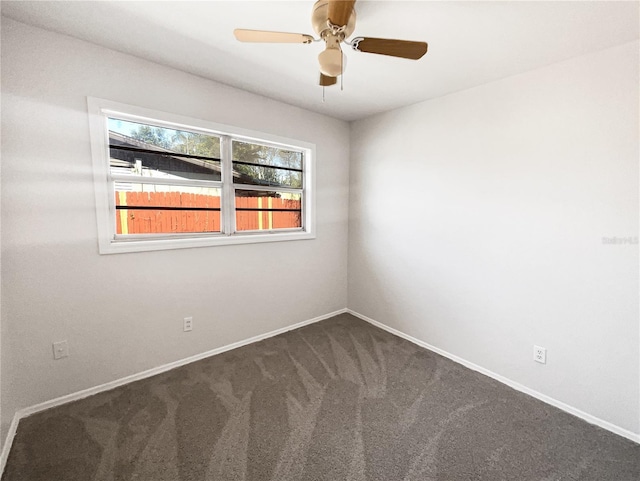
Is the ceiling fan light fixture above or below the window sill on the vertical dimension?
above

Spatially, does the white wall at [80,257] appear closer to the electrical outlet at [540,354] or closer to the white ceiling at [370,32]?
the white ceiling at [370,32]

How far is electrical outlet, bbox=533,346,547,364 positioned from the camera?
2031mm

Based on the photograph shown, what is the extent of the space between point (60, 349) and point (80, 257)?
0.64 metres

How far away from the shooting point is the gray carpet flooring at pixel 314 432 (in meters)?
1.44

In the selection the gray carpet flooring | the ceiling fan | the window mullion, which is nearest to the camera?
the ceiling fan

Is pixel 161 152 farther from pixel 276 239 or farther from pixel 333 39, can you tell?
pixel 333 39

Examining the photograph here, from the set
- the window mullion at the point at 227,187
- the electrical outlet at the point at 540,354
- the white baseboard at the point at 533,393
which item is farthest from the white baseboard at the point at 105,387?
the electrical outlet at the point at 540,354

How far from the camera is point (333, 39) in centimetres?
131

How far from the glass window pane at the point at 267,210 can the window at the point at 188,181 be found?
0.01 metres

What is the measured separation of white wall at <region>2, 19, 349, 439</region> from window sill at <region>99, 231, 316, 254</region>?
0.18 feet

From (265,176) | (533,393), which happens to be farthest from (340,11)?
(533,393)

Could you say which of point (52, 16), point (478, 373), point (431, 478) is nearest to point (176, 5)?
point (52, 16)

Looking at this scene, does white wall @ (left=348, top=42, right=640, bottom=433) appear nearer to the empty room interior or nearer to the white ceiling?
the empty room interior

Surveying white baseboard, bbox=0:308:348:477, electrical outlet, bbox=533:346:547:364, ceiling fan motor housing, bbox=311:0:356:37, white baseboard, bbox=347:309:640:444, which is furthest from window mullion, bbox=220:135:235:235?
electrical outlet, bbox=533:346:547:364
